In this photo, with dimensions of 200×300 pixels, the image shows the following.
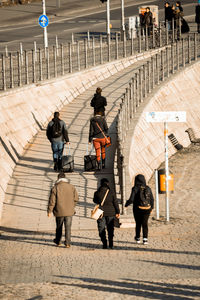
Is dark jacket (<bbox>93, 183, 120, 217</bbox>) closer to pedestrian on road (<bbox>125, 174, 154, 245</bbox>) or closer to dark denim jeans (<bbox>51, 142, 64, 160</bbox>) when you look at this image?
pedestrian on road (<bbox>125, 174, 154, 245</bbox>)

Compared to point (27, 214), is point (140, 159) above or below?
above

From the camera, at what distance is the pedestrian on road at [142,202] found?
16.6m

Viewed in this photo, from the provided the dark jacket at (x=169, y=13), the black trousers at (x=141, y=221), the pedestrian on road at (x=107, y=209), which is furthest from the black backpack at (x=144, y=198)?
the dark jacket at (x=169, y=13)

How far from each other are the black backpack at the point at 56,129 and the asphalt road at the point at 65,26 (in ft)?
66.6

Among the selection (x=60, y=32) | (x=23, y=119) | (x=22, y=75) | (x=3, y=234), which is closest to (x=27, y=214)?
(x=3, y=234)

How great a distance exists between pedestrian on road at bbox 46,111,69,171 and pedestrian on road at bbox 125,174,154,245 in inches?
193

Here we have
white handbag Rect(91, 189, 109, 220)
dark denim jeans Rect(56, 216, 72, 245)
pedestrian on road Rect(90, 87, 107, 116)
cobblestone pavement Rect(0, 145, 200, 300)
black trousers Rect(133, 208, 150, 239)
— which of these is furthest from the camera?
pedestrian on road Rect(90, 87, 107, 116)

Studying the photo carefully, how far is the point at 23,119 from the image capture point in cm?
2488

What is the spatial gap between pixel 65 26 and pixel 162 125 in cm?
2322

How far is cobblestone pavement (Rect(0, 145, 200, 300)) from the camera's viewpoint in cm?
1362

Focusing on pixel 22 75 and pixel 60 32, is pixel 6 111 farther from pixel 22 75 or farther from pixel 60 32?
pixel 60 32

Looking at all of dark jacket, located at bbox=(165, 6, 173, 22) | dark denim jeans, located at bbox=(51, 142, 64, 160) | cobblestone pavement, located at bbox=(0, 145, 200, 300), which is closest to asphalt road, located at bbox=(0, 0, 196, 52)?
dark jacket, located at bbox=(165, 6, 173, 22)

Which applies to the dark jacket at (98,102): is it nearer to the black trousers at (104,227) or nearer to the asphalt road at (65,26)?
the black trousers at (104,227)

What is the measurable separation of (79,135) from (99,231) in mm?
8940
